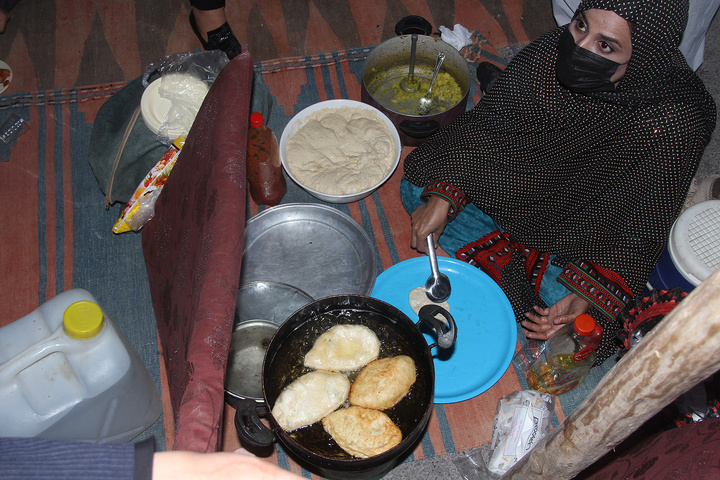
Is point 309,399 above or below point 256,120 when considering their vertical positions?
below

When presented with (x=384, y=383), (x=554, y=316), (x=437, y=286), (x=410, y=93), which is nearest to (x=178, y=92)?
(x=410, y=93)

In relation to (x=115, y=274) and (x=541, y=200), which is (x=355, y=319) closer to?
(x=541, y=200)

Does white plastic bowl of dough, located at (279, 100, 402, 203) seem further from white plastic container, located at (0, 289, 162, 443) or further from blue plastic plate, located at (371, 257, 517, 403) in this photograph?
white plastic container, located at (0, 289, 162, 443)

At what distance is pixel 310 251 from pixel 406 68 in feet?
3.34

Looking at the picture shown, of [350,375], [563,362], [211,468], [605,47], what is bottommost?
[563,362]

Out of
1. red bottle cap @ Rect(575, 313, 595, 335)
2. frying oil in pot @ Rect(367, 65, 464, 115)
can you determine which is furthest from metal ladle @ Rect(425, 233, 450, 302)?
frying oil in pot @ Rect(367, 65, 464, 115)

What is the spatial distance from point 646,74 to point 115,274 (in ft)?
6.31

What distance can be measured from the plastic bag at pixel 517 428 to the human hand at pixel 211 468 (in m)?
1.14

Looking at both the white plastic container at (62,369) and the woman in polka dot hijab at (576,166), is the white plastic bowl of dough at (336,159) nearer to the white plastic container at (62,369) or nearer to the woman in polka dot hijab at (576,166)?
the woman in polka dot hijab at (576,166)

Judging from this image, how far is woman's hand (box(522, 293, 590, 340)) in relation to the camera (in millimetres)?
1664

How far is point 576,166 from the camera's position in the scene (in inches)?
67.2

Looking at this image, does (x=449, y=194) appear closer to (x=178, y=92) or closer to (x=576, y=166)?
(x=576, y=166)

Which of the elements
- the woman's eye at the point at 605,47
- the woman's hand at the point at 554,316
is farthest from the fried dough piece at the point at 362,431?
the woman's eye at the point at 605,47

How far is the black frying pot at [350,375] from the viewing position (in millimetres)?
1147
